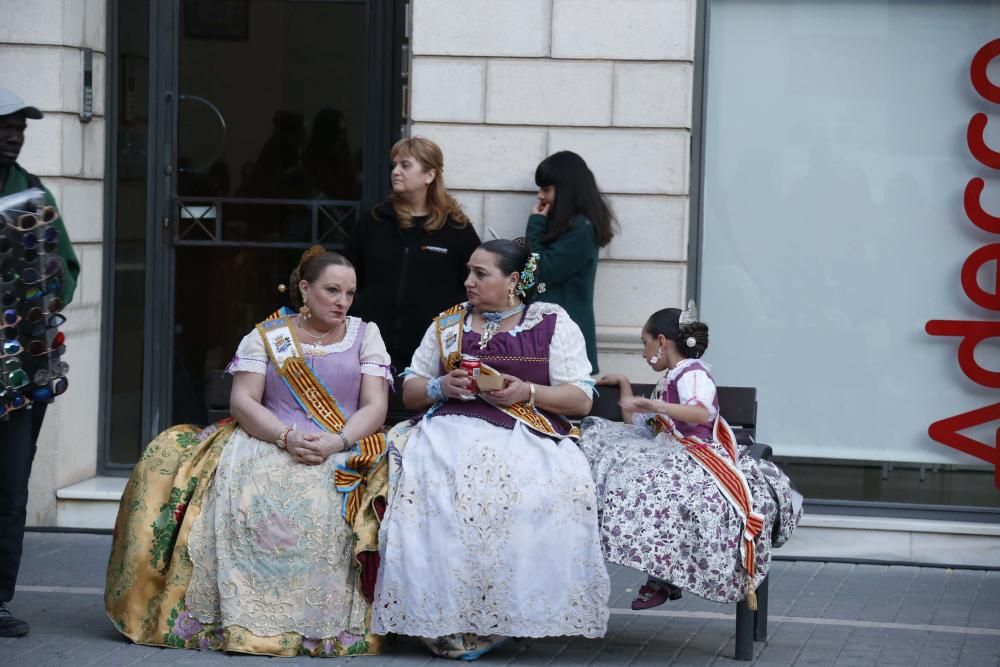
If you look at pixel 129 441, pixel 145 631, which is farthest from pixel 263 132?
pixel 145 631

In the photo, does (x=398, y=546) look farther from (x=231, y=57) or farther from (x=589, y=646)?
(x=231, y=57)

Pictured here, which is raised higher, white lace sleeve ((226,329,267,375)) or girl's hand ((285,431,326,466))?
white lace sleeve ((226,329,267,375))

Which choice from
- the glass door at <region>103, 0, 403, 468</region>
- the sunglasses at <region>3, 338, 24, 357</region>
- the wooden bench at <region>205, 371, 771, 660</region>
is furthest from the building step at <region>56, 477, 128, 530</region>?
the sunglasses at <region>3, 338, 24, 357</region>

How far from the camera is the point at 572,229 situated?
7.41 meters

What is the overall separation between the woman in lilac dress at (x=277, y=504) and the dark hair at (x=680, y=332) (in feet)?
3.54

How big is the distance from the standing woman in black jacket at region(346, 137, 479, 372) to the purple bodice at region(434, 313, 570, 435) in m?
0.97

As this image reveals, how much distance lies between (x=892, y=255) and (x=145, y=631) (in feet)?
13.8

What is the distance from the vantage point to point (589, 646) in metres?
6.10

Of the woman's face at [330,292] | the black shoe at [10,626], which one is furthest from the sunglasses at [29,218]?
the black shoe at [10,626]

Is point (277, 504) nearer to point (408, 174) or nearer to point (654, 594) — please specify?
point (654, 594)

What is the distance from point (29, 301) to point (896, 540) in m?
4.35

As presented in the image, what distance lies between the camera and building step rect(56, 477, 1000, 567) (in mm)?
7875

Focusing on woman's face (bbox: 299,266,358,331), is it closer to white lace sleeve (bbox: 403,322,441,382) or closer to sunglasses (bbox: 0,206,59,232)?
white lace sleeve (bbox: 403,322,441,382)

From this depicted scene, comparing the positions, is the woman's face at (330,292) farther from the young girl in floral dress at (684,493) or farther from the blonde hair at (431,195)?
the young girl in floral dress at (684,493)
